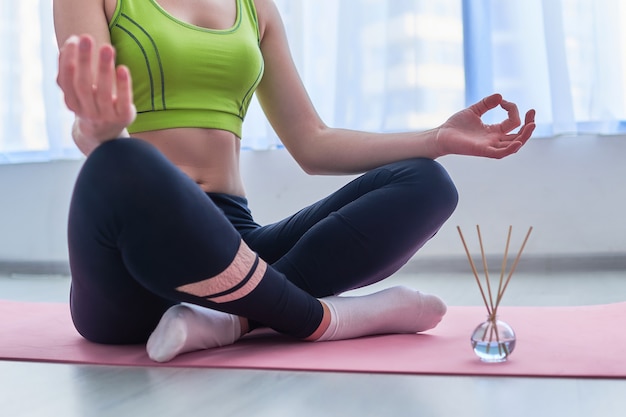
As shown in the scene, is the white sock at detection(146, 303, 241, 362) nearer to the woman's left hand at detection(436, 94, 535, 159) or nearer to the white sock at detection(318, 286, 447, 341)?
the white sock at detection(318, 286, 447, 341)

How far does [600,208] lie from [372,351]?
1.69 metres

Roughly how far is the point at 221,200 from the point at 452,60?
1535mm

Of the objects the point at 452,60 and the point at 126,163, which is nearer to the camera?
the point at 126,163

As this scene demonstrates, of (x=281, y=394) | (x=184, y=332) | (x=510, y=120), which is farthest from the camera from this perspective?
(x=510, y=120)

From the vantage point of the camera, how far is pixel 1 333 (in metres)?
1.61

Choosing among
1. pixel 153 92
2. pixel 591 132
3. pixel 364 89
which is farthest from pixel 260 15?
pixel 591 132

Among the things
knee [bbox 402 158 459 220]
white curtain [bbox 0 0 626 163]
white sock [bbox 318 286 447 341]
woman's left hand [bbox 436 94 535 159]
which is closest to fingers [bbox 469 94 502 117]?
woman's left hand [bbox 436 94 535 159]

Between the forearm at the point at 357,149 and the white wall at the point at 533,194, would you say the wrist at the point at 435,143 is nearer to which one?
the forearm at the point at 357,149

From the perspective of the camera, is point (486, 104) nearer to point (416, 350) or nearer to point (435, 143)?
point (435, 143)

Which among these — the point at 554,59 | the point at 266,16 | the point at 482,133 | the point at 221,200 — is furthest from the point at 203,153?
the point at 554,59

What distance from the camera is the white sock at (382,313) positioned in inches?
54.1

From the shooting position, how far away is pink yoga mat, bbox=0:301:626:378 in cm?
117

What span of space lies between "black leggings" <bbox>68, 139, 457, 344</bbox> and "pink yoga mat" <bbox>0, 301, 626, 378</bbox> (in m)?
0.06

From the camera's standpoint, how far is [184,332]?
4.19ft
